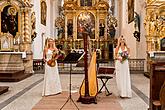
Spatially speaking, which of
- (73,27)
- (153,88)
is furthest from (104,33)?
(153,88)

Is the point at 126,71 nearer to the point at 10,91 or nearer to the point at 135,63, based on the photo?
the point at 10,91

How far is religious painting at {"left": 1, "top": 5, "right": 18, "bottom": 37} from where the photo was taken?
16.9 m

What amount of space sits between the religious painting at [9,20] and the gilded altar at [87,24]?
1296 cm

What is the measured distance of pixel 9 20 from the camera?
1686cm

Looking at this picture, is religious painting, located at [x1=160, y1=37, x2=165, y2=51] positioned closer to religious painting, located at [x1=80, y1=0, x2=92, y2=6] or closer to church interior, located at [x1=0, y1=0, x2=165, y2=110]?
church interior, located at [x1=0, y1=0, x2=165, y2=110]

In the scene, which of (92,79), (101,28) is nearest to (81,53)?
(92,79)

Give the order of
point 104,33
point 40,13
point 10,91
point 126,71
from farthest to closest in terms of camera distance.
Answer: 1. point 104,33
2. point 40,13
3. point 10,91
4. point 126,71

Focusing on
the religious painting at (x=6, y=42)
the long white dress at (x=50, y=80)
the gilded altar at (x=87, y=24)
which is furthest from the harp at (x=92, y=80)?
the gilded altar at (x=87, y=24)

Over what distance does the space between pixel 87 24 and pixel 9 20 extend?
1480cm

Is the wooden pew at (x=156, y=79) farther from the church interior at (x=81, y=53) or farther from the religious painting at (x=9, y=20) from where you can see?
the religious painting at (x=9, y=20)

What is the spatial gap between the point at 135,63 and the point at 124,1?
8666 mm

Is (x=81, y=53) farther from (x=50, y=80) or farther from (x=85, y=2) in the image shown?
(x=85, y=2)

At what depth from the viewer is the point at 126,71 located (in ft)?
30.7

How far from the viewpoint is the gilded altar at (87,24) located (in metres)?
30.1
